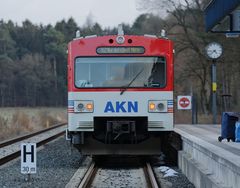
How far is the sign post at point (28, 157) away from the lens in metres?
10.8

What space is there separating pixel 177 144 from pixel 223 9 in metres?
5.44

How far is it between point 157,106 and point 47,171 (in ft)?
10.0

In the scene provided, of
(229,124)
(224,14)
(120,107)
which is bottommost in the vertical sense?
(229,124)

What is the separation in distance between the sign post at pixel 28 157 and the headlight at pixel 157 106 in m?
3.52

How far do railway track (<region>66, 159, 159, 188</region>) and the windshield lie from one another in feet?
6.84

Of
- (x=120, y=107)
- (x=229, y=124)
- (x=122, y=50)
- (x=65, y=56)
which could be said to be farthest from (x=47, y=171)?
(x=65, y=56)

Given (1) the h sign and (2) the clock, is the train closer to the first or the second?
(1) the h sign

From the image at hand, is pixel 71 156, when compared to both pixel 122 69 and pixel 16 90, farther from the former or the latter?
pixel 16 90

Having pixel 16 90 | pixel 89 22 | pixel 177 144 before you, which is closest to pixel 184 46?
pixel 177 144

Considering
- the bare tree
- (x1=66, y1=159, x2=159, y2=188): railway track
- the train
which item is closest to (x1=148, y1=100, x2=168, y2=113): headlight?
the train

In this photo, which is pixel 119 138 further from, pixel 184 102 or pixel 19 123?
pixel 19 123

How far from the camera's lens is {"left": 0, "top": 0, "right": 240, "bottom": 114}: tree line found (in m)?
37.7

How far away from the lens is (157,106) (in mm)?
13367

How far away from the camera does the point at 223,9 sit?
10188 mm
